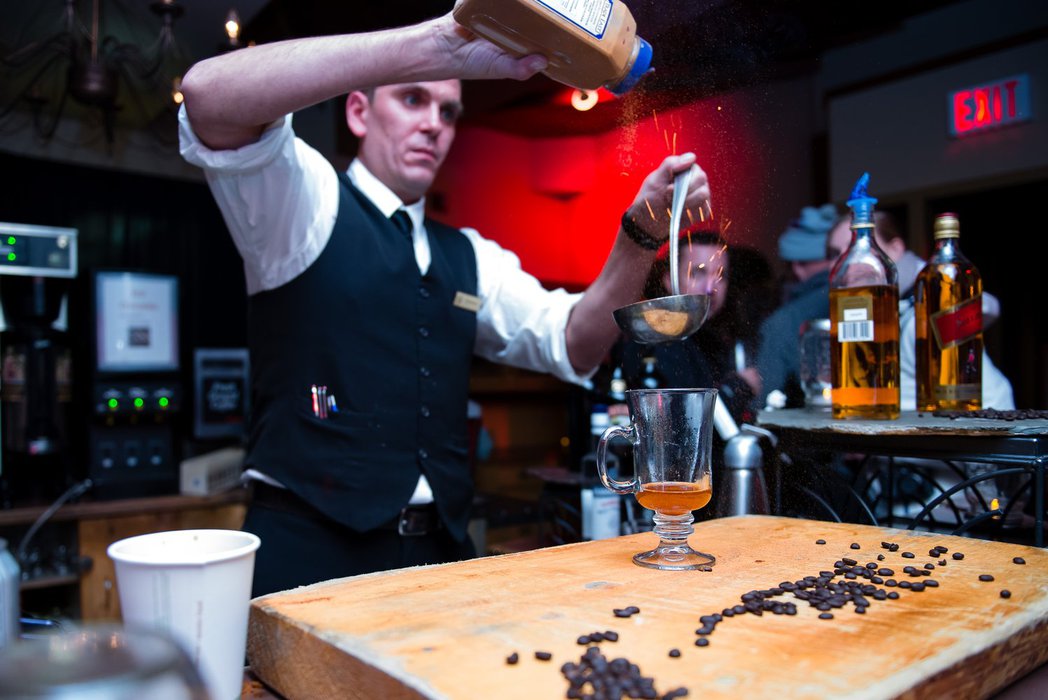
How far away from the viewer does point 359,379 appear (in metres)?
1.50

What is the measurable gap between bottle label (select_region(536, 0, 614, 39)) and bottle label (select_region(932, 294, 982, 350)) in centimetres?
77

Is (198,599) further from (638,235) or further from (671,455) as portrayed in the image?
(638,235)

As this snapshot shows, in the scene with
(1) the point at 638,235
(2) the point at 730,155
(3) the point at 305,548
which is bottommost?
(3) the point at 305,548

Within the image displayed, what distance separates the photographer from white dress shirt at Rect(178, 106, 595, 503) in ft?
4.14

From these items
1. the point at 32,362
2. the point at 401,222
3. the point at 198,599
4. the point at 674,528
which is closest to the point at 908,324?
the point at 401,222

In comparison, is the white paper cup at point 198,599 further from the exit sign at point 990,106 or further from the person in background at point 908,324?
the exit sign at point 990,106

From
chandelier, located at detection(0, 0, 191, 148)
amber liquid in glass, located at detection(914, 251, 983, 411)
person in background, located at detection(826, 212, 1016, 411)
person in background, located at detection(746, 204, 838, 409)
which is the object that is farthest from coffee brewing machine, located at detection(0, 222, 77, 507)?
amber liquid in glass, located at detection(914, 251, 983, 411)

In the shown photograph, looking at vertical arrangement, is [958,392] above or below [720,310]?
below

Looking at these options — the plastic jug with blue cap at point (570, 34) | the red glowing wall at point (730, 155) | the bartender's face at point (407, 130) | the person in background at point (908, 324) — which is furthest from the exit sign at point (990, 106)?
the plastic jug with blue cap at point (570, 34)

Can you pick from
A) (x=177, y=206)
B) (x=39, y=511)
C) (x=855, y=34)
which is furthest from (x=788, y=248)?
(x=177, y=206)

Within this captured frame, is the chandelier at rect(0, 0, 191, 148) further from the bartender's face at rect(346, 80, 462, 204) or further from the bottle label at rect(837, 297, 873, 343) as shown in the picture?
the bottle label at rect(837, 297, 873, 343)

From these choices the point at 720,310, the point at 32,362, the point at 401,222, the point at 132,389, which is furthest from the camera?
the point at 132,389

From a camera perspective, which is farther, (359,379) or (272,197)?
(359,379)

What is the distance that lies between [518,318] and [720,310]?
506 mm
